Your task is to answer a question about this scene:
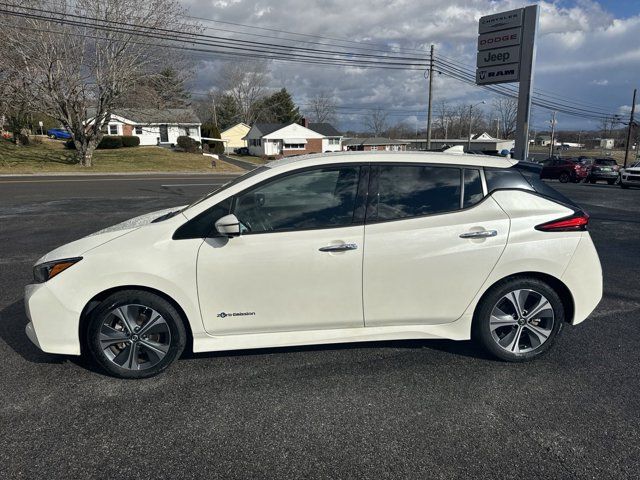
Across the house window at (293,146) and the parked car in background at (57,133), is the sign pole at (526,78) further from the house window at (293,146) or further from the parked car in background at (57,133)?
the parked car in background at (57,133)

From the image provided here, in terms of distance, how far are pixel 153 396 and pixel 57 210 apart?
995cm

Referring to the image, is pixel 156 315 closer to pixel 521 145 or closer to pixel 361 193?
pixel 361 193

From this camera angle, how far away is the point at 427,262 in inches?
123

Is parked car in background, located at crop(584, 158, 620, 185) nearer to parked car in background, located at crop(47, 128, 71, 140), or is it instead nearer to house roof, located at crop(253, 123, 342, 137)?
house roof, located at crop(253, 123, 342, 137)

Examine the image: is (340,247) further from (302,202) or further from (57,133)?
(57,133)

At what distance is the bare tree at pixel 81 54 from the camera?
22297 mm

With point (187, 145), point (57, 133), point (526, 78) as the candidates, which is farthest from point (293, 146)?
point (526, 78)

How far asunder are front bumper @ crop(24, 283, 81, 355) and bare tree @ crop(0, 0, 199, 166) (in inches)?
947

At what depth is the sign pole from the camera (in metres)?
12.0

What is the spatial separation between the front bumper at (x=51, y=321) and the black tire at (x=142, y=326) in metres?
0.10

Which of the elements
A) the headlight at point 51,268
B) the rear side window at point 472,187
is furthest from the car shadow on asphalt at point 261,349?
the rear side window at point 472,187

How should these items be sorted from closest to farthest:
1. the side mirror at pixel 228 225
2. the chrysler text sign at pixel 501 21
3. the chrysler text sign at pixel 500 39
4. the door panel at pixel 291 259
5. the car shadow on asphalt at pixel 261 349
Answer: the side mirror at pixel 228 225
the door panel at pixel 291 259
the car shadow on asphalt at pixel 261 349
the chrysler text sign at pixel 501 21
the chrysler text sign at pixel 500 39

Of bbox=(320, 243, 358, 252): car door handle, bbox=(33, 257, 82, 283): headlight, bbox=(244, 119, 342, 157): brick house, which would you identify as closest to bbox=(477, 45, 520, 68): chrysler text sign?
bbox=(320, 243, 358, 252): car door handle

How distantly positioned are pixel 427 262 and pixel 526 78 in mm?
11588
